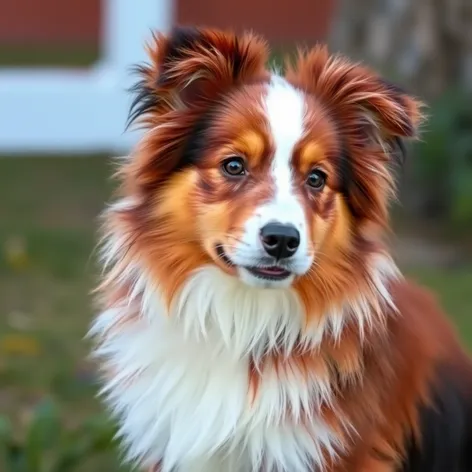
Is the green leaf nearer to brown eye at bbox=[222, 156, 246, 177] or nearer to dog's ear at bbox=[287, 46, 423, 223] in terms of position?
brown eye at bbox=[222, 156, 246, 177]

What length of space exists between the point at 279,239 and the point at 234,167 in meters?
0.33

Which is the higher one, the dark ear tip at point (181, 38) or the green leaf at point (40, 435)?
the dark ear tip at point (181, 38)

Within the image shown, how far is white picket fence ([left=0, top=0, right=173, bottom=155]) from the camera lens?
28.1ft

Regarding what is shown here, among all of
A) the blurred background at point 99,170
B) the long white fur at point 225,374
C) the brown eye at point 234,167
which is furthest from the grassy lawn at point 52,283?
the brown eye at point 234,167

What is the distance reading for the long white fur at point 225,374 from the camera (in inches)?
135

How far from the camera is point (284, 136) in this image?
131 inches

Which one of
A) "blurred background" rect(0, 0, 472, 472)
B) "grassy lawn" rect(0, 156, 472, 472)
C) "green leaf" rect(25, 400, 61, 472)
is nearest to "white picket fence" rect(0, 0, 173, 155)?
"blurred background" rect(0, 0, 472, 472)

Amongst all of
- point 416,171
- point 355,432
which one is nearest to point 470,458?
point 355,432

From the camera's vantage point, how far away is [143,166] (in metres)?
3.48

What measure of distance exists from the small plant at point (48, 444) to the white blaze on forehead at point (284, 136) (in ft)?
4.32

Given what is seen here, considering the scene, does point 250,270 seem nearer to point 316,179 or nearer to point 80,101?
point 316,179

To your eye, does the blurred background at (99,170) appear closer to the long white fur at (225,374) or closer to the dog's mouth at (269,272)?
the long white fur at (225,374)

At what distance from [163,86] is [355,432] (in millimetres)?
1196

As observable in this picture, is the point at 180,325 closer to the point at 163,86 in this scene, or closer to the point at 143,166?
the point at 143,166
